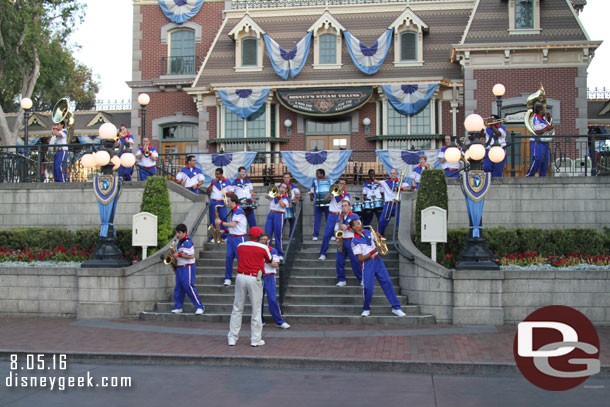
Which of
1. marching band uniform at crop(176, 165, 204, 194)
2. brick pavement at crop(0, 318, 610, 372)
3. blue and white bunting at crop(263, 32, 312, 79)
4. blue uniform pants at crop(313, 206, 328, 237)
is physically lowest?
brick pavement at crop(0, 318, 610, 372)

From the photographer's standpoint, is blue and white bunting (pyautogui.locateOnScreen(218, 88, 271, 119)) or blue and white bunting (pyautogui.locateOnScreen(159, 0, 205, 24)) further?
blue and white bunting (pyautogui.locateOnScreen(159, 0, 205, 24))

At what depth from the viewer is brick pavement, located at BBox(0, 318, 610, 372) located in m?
10.2

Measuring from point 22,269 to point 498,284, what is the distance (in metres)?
10.2

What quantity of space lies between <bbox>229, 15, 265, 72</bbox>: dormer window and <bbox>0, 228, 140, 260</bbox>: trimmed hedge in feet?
38.9

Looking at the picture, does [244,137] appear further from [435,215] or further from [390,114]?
[435,215]

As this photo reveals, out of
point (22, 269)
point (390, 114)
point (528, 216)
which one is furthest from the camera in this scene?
point (390, 114)

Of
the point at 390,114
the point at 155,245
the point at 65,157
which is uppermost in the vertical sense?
the point at 390,114

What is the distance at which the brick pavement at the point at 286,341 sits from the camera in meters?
10.2

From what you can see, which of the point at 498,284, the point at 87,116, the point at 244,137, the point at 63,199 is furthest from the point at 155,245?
the point at 87,116

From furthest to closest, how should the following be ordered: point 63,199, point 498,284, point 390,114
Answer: point 390,114 < point 63,199 < point 498,284

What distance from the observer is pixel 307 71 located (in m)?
25.9

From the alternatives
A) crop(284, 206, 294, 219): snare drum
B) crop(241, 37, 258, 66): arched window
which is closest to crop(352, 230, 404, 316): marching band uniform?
crop(284, 206, 294, 219): snare drum

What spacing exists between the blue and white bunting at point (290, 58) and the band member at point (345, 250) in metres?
12.4

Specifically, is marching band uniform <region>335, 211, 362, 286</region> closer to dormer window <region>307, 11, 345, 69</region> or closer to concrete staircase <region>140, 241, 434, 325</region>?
concrete staircase <region>140, 241, 434, 325</region>
